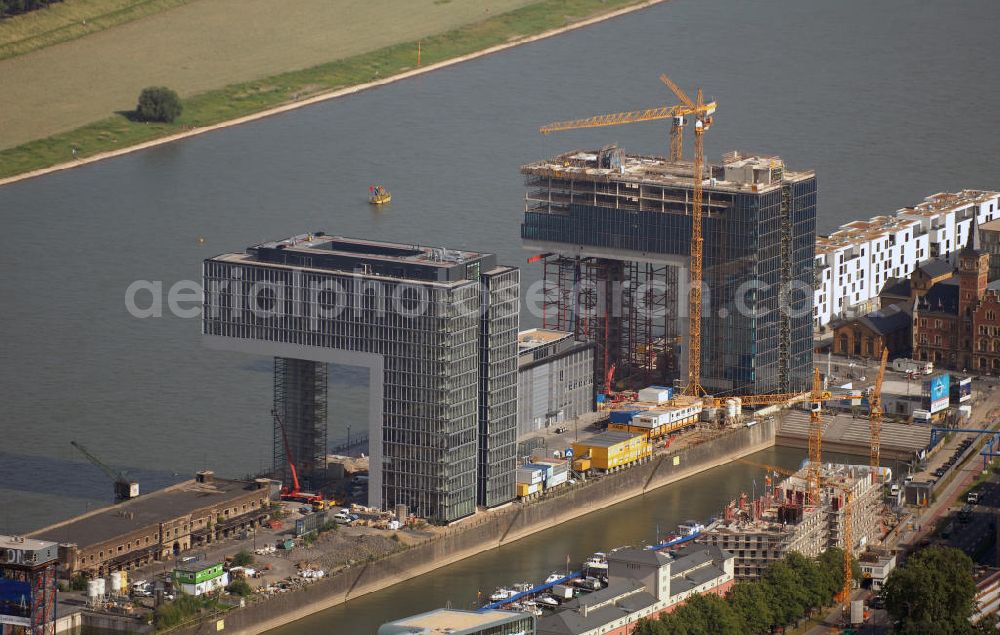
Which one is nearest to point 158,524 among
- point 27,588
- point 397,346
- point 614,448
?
point 27,588

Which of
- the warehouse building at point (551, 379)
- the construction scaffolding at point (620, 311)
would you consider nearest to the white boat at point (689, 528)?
the warehouse building at point (551, 379)

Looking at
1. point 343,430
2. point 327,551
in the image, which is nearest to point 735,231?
point 343,430

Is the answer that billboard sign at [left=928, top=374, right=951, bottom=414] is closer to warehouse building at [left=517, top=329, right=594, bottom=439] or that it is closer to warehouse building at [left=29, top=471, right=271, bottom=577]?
warehouse building at [left=517, top=329, right=594, bottom=439]

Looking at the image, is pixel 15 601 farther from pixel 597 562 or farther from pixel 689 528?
pixel 689 528

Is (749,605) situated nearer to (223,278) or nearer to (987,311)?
(223,278)

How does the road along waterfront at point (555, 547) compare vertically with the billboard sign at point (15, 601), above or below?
below

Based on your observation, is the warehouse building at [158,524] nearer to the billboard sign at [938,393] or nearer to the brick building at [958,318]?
the billboard sign at [938,393]

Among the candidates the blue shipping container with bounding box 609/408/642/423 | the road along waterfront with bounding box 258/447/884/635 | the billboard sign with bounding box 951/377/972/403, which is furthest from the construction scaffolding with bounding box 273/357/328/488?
the billboard sign with bounding box 951/377/972/403
